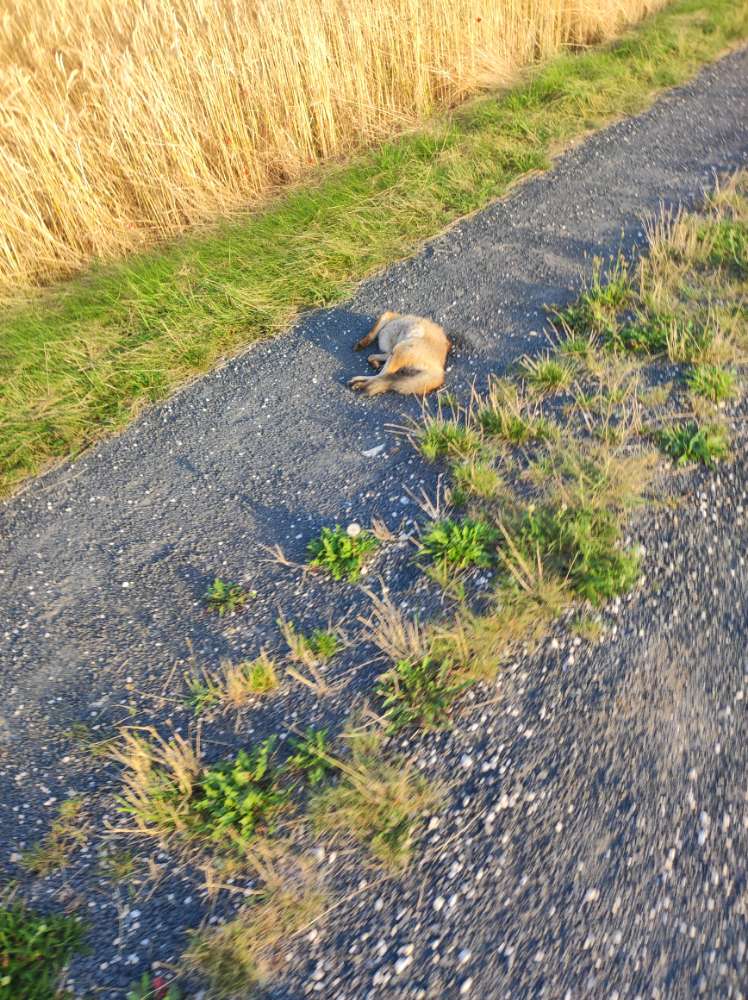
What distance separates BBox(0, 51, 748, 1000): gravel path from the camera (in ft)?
7.28

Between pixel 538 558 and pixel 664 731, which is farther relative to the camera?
pixel 538 558

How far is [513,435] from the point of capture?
13.0 ft

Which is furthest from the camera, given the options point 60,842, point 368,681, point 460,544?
point 460,544

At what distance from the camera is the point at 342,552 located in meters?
3.52

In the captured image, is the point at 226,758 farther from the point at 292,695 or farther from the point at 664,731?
the point at 664,731

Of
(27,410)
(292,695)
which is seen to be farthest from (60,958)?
(27,410)

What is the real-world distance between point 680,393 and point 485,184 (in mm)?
3357

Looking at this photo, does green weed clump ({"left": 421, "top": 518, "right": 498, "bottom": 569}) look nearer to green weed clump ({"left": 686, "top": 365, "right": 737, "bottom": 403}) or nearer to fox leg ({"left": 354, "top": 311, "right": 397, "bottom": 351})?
green weed clump ({"left": 686, "top": 365, "right": 737, "bottom": 403})

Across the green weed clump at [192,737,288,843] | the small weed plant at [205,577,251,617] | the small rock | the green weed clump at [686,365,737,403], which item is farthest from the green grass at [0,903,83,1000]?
the green weed clump at [686,365,737,403]

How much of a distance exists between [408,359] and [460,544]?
5.08 ft

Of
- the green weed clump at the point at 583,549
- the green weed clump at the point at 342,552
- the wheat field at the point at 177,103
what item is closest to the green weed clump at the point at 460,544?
the green weed clump at the point at 583,549

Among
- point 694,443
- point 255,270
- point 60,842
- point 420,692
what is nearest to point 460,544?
point 420,692

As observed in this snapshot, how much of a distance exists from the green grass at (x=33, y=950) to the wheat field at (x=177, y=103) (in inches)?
195

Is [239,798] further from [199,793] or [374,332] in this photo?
[374,332]
